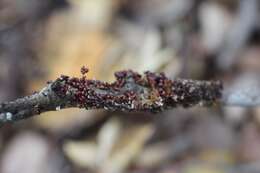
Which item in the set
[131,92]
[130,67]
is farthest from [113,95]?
[130,67]

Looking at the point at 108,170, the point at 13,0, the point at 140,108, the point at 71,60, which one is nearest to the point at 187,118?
the point at 108,170

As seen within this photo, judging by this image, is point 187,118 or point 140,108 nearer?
point 140,108

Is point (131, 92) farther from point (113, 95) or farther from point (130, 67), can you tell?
point (130, 67)

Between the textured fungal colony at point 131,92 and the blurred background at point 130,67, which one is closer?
the textured fungal colony at point 131,92

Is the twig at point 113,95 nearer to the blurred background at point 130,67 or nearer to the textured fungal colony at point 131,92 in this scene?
the textured fungal colony at point 131,92

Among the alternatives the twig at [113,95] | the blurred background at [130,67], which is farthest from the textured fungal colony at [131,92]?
the blurred background at [130,67]

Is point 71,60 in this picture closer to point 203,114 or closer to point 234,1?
point 203,114

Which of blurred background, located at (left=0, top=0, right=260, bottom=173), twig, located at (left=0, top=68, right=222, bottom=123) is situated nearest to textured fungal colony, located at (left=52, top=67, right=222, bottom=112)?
twig, located at (left=0, top=68, right=222, bottom=123)
